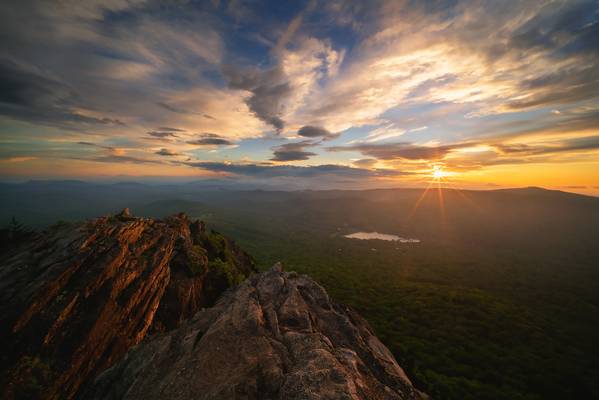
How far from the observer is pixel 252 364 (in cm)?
1611

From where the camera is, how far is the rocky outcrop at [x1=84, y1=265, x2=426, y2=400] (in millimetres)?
14202

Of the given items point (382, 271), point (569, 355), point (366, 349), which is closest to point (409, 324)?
point (569, 355)

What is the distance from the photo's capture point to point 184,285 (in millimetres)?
35062

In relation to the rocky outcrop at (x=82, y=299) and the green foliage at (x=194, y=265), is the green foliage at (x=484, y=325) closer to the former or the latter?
the green foliage at (x=194, y=265)

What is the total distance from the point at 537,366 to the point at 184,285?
7628 centimetres

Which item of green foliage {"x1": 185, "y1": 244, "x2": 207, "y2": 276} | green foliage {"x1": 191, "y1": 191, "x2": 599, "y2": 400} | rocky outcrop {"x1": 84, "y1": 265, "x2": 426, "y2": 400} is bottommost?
green foliage {"x1": 191, "y1": 191, "x2": 599, "y2": 400}

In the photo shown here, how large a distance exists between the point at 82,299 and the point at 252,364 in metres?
19.7

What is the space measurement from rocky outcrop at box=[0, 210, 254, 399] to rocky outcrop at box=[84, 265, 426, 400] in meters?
5.16

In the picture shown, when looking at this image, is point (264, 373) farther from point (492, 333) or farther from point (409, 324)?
point (492, 333)

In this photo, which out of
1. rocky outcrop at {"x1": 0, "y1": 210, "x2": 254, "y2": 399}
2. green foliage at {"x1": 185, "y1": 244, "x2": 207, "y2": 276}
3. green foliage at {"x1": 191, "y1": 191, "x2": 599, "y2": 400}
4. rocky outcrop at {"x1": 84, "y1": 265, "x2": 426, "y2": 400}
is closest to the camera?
rocky outcrop at {"x1": 84, "y1": 265, "x2": 426, "y2": 400}

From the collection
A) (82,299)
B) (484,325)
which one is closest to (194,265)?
(82,299)

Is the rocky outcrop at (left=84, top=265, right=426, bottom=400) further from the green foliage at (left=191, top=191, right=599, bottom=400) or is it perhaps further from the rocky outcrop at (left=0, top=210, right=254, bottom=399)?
the green foliage at (left=191, top=191, right=599, bottom=400)

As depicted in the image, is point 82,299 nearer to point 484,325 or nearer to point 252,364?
point 252,364

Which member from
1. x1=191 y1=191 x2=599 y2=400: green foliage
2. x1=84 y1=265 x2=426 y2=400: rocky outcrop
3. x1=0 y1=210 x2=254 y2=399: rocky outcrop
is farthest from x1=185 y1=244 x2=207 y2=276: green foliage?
x1=191 y1=191 x2=599 y2=400: green foliage
